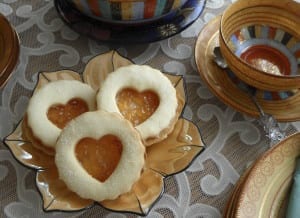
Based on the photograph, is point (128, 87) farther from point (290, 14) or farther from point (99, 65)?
point (290, 14)

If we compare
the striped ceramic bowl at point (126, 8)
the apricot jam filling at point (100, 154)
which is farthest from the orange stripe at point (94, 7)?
the apricot jam filling at point (100, 154)

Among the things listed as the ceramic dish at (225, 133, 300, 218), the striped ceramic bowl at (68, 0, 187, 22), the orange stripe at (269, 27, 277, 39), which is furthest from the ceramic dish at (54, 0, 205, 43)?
the ceramic dish at (225, 133, 300, 218)

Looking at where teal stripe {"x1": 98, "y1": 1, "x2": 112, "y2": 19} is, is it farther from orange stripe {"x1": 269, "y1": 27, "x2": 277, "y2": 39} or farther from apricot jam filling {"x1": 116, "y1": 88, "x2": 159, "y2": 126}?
orange stripe {"x1": 269, "y1": 27, "x2": 277, "y2": 39}

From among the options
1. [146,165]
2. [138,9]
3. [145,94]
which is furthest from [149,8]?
[146,165]

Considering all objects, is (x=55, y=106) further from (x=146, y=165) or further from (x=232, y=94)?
(x=232, y=94)

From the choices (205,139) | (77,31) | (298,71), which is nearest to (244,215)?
(205,139)

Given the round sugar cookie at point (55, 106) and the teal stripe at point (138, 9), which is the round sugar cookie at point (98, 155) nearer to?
the round sugar cookie at point (55, 106)
